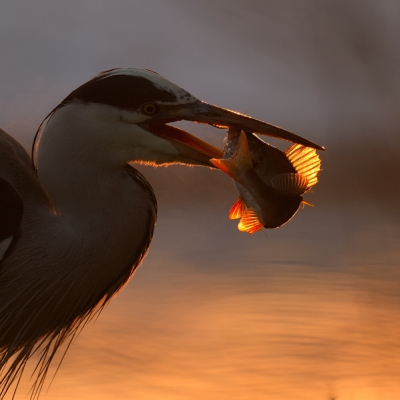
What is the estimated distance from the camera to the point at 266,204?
150cm

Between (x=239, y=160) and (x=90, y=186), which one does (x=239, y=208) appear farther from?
(x=90, y=186)

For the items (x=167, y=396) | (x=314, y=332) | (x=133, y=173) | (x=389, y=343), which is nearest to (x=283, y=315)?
(x=314, y=332)

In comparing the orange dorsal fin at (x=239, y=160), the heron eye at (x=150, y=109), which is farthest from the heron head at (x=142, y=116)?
the orange dorsal fin at (x=239, y=160)

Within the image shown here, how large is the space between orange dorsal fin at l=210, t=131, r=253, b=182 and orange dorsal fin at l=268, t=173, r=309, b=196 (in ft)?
0.19

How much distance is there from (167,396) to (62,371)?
0.41m

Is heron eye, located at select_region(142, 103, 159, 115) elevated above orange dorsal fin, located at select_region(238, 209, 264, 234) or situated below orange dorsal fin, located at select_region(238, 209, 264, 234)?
above

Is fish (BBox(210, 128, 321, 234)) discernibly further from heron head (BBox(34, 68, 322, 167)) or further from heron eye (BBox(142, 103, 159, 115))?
heron eye (BBox(142, 103, 159, 115))

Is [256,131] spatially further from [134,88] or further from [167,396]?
[167,396]

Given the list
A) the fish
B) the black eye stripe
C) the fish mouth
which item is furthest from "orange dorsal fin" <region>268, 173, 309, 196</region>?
the black eye stripe

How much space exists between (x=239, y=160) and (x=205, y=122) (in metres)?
0.16

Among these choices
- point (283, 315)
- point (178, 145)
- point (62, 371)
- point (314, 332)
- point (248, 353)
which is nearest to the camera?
point (178, 145)

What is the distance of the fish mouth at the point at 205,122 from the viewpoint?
62.1 inches

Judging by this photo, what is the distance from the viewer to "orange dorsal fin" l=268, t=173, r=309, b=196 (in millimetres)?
1494

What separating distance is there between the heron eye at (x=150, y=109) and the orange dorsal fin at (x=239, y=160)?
196mm
